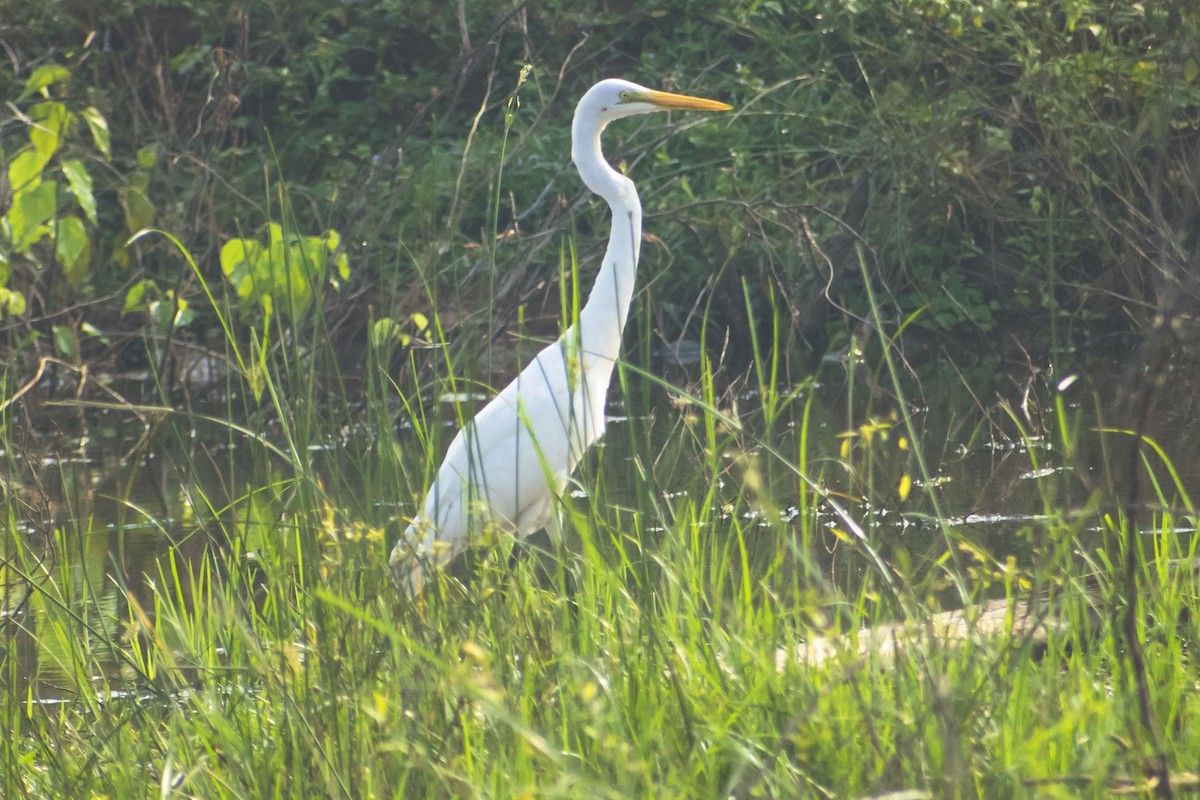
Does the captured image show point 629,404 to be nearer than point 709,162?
Yes

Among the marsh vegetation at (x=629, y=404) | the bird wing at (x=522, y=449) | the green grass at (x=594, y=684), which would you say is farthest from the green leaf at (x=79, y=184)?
the green grass at (x=594, y=684)

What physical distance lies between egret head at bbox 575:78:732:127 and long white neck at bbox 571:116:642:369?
7cm

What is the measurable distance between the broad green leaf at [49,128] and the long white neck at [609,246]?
1419 mm

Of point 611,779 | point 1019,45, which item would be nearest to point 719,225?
point 1019,45

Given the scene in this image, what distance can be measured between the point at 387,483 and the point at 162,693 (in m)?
0.40

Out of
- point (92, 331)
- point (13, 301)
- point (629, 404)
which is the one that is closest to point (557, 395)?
point (629, 404)

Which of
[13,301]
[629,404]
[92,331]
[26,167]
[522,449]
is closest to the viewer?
[629,404]

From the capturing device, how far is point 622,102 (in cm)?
406

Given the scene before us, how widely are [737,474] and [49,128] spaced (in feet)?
7.09

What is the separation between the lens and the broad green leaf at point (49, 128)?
157 inches

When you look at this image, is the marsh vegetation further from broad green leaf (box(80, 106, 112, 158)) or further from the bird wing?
the bird wing

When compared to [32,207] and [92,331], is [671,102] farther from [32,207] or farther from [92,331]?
[92,331]

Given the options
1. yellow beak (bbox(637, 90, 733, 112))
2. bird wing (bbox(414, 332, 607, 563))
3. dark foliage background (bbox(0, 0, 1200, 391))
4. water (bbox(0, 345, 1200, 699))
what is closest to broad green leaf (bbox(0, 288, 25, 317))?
dark foliage background (bbox(0, 0, 1200, 391))

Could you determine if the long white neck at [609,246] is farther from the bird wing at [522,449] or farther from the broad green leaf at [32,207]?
the broad green leaf at [32,207]
